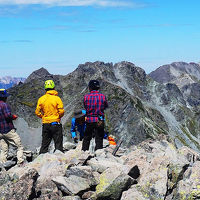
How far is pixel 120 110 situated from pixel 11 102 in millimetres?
51062

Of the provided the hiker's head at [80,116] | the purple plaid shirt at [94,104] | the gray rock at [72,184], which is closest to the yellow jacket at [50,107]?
the purple plaid shirt at [94,104]

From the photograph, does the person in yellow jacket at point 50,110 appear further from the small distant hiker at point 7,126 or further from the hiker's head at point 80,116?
the hiker's head at point 80,116

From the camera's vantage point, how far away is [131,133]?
130 metres

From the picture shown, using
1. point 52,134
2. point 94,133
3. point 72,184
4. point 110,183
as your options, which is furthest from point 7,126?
point 110,183

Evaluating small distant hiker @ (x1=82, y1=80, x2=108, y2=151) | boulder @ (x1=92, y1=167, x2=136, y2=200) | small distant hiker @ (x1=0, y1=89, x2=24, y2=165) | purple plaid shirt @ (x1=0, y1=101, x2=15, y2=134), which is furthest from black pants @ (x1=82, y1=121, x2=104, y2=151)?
boulder @ (x1=92, y1=167, x2=136, y2=200)

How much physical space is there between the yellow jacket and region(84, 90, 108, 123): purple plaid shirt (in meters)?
1.36

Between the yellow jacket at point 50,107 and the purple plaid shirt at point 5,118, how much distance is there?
1.45 m

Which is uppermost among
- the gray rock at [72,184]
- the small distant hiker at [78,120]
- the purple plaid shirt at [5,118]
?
the purple plaid shirt at [5,118]

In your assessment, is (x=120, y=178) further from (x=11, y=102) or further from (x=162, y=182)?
(x=11, y=102)

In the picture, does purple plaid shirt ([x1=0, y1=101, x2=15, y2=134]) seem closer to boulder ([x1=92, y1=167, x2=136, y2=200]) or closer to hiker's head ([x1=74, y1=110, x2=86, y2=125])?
hiker's head ([x1=74, y1=110, x2=86, y2=125])

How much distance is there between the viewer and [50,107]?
1559 centimetres

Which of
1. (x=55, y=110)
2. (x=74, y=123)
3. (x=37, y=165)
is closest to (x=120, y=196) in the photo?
(x=37, y=165)

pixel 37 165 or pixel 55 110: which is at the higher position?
pixel 55 110

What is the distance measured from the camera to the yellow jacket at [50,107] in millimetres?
15570
